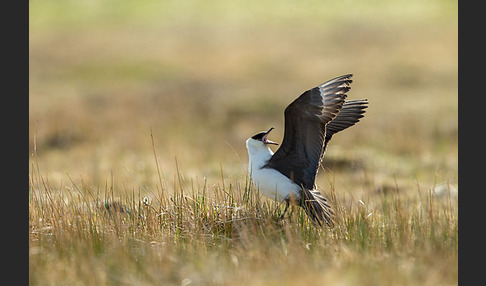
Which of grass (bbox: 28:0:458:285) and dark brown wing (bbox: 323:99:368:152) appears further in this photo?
dark brown wing (bbox: 323:99:368:152)

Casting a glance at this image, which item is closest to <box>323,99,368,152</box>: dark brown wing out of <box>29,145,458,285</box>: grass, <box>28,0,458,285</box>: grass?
<box>28,0,458,285</box>: grass

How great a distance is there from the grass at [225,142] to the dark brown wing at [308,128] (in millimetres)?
341

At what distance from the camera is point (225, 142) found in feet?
45.8

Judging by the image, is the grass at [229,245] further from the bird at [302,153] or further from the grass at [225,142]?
the bird at [302,153]

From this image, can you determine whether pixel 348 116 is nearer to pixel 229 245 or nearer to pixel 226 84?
pixel 229 245

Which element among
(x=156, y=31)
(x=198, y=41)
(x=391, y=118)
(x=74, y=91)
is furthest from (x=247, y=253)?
(x=156, y=31)

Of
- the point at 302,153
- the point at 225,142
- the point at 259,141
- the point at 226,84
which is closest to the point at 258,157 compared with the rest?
→ the point at 259,141

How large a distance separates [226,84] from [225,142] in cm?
1418

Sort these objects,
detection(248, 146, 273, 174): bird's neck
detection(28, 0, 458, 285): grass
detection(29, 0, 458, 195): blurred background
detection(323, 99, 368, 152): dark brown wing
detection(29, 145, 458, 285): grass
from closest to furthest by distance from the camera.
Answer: detection(29, 145, 458, 285): grass < detection(28, 0, 458, 285): grass < detection(248, 146, 273, 174): bird's neck < detection(323, 99, 368, 152): dark brown wing < detection(29, 0, 458, 195): blurred background

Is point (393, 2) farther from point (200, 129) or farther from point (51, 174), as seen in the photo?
point (51, 174)

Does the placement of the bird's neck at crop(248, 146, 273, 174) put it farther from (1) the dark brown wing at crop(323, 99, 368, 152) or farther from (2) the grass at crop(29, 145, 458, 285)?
(1) the dark brown wing at crop(323, 99, 368, 152)

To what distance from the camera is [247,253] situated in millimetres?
6199


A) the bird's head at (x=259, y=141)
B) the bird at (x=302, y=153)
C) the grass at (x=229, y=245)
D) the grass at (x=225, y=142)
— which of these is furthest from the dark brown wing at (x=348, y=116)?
the grass at (x=229, y=245)

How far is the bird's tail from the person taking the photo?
712 centimetres
